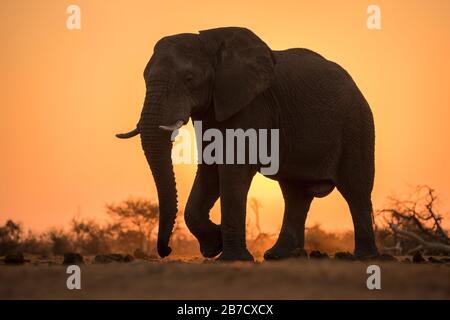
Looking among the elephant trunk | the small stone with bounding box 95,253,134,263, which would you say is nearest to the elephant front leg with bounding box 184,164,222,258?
the small stone with bounding box 95,253,134,263

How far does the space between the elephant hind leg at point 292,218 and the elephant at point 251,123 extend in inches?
0.7

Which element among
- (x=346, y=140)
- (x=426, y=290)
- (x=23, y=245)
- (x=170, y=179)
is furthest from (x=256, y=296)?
(x=23, y=245)

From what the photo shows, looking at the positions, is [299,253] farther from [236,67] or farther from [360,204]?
[236,67]

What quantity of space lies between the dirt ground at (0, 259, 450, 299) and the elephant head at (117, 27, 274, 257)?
1578 mm

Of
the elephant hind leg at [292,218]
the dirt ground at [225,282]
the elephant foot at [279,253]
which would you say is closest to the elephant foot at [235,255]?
the dirt ground at [225,282]

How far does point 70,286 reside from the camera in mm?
13422

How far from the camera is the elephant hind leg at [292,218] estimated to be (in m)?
19.1

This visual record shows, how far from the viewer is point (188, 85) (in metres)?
16.4

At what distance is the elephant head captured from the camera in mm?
16031

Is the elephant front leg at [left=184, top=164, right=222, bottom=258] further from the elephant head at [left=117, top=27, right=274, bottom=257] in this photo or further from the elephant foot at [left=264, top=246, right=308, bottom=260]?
the elephant foot at [left=264, top=246, right=308, bottom=260]

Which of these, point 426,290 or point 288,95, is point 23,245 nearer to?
point 288,95

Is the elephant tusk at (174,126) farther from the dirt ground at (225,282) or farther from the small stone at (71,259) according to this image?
the small stone at (71,259)

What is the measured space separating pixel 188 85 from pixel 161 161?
118cm
